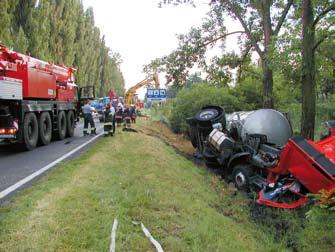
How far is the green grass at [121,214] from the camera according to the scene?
4551 millimetres

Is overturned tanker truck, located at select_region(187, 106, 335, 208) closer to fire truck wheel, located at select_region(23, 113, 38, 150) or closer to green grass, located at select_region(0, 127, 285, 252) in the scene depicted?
green grass, located at select_region(0, 127, 285, 252)

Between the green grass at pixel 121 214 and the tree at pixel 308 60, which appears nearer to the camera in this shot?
the green grass at pixel 121 214

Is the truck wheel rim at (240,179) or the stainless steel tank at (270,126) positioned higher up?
the stainless steel tank at (270,126)

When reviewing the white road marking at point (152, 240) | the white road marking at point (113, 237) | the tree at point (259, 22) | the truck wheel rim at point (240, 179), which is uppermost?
the tree at point (259, 22)

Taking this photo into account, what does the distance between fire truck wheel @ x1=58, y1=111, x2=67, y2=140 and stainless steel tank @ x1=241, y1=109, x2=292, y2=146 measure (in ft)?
25.8

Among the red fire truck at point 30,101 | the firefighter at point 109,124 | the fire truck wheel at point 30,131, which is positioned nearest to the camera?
the red fire truck at point 30,101

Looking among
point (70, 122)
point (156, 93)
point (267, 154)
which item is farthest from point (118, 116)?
point (267, 154)

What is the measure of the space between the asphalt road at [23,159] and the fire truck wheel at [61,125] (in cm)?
166

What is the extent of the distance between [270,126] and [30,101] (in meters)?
7.33

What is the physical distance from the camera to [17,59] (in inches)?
476

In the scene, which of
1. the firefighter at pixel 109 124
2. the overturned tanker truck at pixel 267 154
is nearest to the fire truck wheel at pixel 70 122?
the firefighter at pixel 109 124

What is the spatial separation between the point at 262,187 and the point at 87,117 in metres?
10.3

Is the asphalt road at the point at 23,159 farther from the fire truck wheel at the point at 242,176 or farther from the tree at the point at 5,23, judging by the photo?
the tree at the point at 5,23

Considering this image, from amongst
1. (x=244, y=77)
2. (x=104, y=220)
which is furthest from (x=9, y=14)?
(x=104, y=220)
